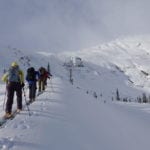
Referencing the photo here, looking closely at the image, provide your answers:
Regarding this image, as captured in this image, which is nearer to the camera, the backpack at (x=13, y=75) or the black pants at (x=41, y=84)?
the backpack at (x=13, y=75)

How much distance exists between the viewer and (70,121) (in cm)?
1762

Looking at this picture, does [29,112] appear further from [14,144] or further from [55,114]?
[14,144]

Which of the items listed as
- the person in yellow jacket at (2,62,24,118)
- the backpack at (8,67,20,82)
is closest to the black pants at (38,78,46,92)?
the person in yellow jacket at (2,62,24,118)

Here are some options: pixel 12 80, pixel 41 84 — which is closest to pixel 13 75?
pixel 12 80

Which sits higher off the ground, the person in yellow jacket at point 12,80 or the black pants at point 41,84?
the black pants at point 41,84

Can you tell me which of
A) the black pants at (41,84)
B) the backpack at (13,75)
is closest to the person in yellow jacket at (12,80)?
the backpack at (13,75)

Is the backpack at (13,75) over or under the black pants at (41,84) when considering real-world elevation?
under

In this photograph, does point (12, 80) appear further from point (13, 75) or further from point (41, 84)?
point (41, 84)

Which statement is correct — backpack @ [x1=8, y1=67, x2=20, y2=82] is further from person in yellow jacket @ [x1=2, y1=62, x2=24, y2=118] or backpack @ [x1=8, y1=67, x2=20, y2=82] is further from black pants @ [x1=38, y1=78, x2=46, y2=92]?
black pants @ [x1=38, y1=78, x2=46, y2=92]

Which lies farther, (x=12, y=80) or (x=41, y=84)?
(x=41, y=84)

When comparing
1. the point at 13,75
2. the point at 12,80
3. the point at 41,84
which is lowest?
the point at 12,80

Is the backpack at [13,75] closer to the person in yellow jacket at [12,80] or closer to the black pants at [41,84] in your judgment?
the person in yellow jacket at [12,80]

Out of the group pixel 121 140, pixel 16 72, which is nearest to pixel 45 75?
pixel 16 72

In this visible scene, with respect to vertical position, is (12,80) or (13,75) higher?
(13,75)
